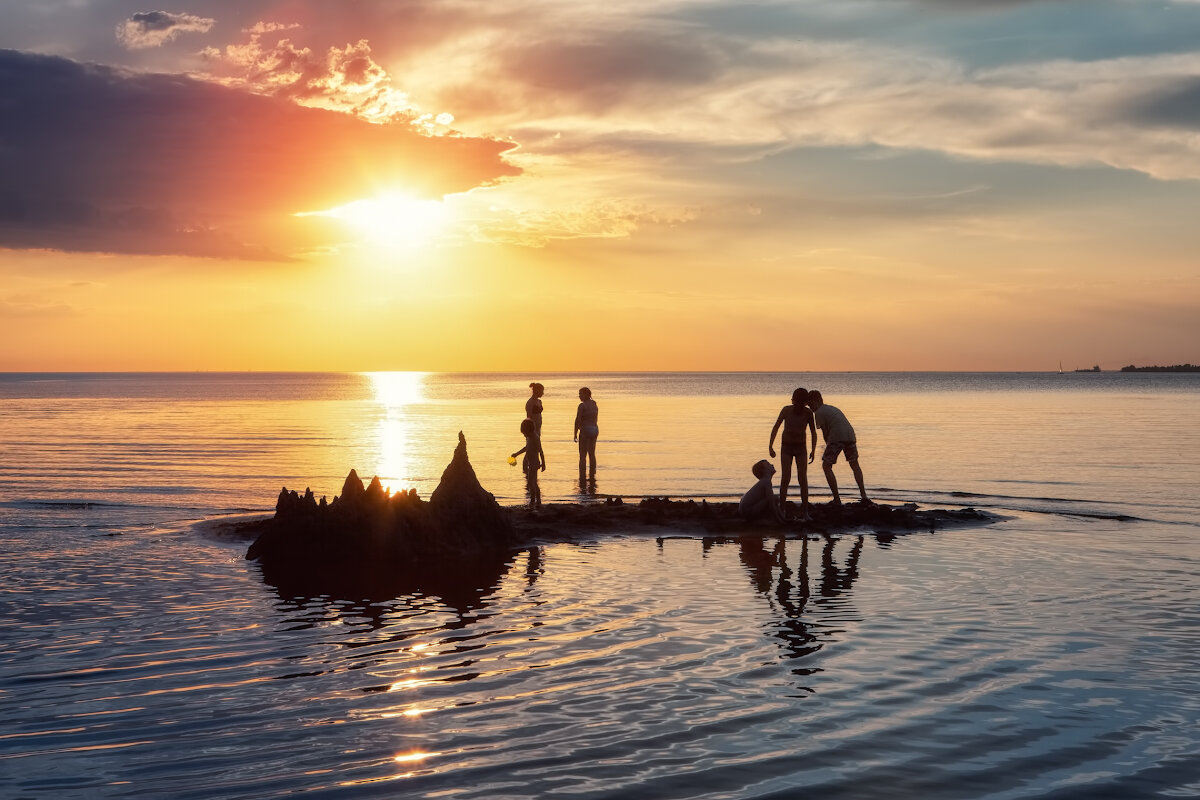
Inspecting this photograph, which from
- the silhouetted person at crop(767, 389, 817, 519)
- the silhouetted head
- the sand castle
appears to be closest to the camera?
the sand castle

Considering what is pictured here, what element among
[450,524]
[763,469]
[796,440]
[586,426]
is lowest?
[450,524]

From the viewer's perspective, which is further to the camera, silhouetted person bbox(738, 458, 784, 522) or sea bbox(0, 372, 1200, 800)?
silhouetted person bbox(738, 458, 784, 522)

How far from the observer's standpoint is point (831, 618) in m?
12.2

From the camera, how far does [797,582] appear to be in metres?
14.7

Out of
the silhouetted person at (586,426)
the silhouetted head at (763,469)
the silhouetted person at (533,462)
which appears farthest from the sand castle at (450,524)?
the silhouetted person at (586,426)

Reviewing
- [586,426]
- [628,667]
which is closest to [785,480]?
[586,426]

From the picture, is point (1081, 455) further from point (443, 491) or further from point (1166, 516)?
point (443, 491)

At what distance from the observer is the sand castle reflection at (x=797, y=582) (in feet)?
36.4

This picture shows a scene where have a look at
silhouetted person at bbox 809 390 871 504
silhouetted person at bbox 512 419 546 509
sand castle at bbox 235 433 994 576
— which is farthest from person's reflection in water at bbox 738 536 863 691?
silhouetted person at bbox 512 419 546 509

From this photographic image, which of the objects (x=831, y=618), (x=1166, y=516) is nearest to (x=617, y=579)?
(x=831, y=618)

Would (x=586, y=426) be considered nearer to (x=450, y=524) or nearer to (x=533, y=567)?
(x=450, y=524)

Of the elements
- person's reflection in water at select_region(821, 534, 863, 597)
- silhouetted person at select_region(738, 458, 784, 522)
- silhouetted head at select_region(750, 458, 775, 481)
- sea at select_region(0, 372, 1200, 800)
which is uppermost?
silhouetted head at select_region(750, 458, 775, 481)

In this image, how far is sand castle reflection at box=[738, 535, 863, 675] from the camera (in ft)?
36.4

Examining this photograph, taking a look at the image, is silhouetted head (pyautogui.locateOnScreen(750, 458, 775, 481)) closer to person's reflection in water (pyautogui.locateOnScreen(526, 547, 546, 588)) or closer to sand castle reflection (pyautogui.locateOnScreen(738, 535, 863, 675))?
sand castle reflection (pyautogui.locateOnScreen(738, 535, 863, 675))
